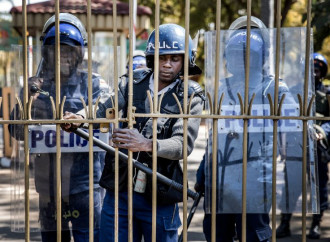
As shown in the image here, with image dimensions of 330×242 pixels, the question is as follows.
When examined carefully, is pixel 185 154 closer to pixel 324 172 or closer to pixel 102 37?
pixel 324 172

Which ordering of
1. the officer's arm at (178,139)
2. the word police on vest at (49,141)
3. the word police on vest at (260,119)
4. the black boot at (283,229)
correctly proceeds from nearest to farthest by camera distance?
the officer's arm at (178,139), the word police on vest at (260,119), the word police on vest at (49,141), the black boot at (283,229)

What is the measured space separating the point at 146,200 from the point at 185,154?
0.49 m

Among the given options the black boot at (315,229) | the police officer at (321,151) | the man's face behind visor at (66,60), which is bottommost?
the black boot at (315,229)

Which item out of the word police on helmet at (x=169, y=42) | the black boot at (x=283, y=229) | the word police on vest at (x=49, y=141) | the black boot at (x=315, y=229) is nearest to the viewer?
the word police on helmet at (x=169, y=42)

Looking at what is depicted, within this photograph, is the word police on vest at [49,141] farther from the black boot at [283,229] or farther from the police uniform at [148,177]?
the black boot at [283,229]

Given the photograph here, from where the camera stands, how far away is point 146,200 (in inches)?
129

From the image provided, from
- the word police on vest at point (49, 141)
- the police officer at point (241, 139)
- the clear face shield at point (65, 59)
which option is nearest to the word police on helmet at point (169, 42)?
the police officer at point (241, 139)

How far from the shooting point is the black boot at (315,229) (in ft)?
19.6

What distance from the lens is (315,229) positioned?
19.7ft

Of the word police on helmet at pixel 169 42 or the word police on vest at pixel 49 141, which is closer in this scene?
the word police on helmet at pixel 169 42

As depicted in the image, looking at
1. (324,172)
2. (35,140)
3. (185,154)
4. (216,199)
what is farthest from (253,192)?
(324,172)

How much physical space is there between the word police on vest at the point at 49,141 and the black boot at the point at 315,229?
10.5ft

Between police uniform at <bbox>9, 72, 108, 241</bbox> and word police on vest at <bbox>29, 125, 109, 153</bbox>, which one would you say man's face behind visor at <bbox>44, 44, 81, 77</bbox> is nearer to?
police uniform at <bbox>9, 72, 108, 241</bbox>

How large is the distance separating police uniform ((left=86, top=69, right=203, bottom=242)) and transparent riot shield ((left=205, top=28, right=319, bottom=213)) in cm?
18
